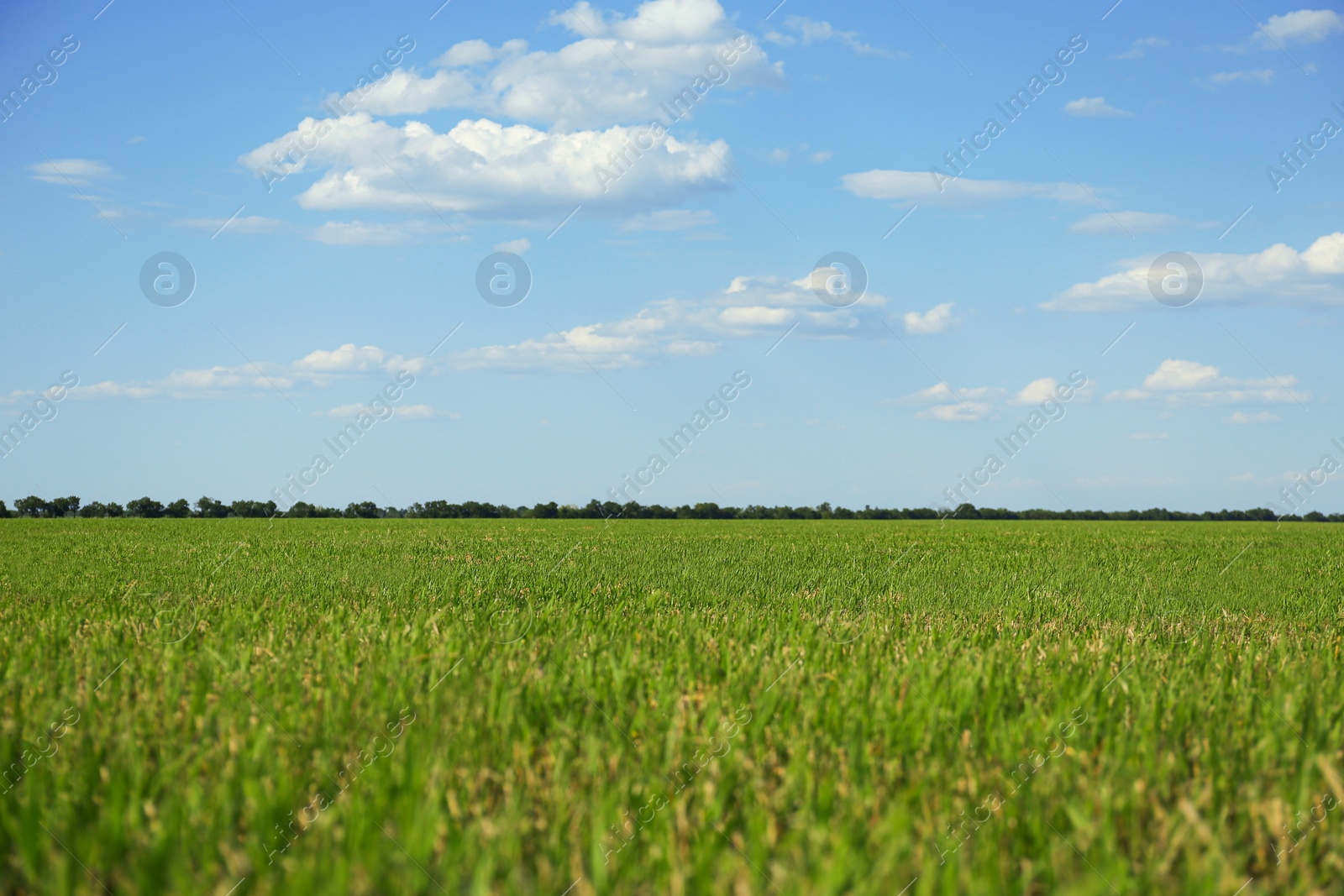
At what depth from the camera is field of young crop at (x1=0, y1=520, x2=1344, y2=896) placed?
2598 mm

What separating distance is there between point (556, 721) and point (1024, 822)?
179cm

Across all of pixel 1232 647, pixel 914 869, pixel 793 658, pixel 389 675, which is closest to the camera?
pixel 914 869

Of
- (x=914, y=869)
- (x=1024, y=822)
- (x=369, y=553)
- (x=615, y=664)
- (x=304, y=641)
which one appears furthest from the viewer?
(x=369, y=553)

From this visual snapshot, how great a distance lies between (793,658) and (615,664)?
3.51 feet

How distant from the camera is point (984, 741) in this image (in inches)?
156

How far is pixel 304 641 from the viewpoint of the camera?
5699 millimetres

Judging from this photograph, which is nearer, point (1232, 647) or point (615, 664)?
point (615, 664)

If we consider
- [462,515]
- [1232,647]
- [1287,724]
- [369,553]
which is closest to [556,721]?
[1287,724]

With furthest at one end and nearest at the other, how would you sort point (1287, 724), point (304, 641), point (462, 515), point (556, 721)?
point (462, 515) → point (304, 641) → point (1287, 724) → point (556, 721)

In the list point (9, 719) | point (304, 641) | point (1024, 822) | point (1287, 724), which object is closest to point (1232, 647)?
point (1287, 724)

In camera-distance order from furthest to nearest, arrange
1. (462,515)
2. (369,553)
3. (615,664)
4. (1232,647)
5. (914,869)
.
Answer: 1. (462,515)
2. (369,553)
3. (1232,647)
4. (615,664)
5. (914,869)

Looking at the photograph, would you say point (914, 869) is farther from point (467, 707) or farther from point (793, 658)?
point (793, 658)

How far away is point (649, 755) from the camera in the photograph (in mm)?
3531

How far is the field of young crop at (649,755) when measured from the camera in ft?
8.52
